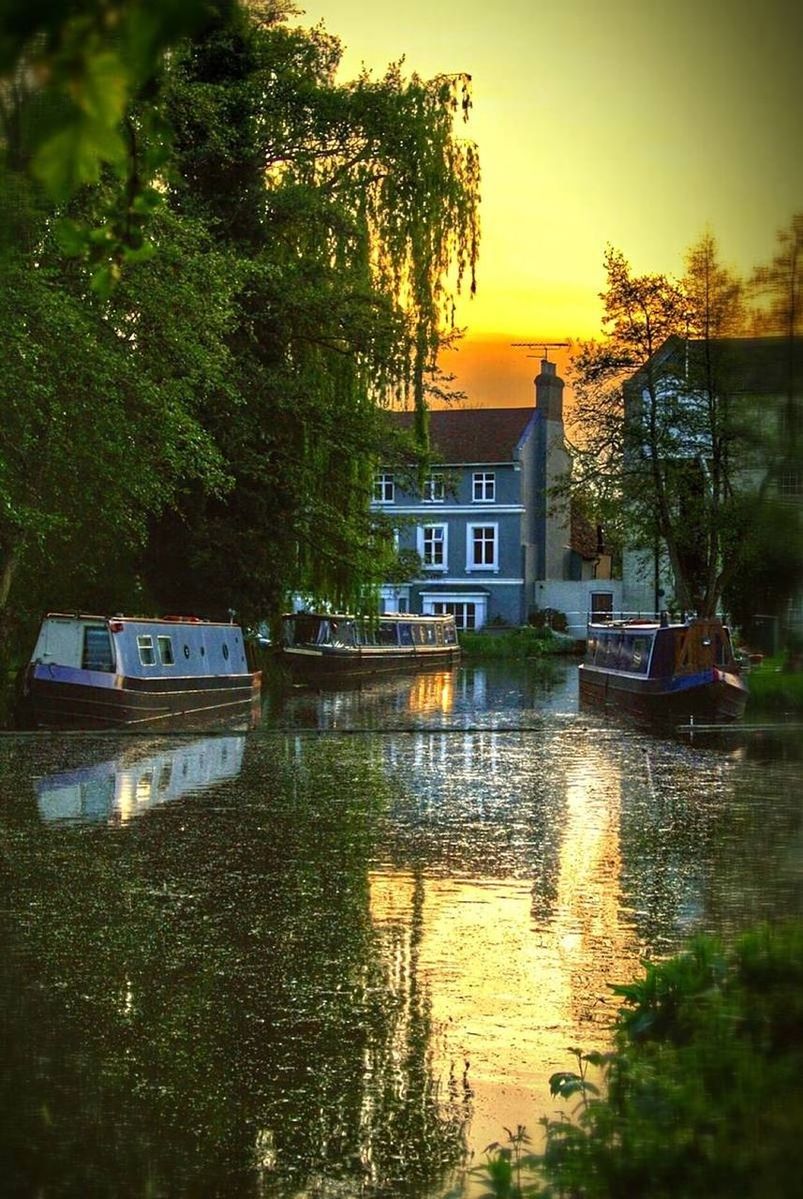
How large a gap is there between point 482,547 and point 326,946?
71.9 meters

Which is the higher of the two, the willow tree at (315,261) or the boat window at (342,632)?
the willow tree at (315,261)

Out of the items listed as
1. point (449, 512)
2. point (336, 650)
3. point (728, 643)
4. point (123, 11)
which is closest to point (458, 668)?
point (336, 650)

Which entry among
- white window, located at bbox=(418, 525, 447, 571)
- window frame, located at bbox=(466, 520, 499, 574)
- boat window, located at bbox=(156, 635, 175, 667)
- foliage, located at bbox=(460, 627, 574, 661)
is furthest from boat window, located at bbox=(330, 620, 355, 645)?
boat window, located at bbox=(156, 635, 175, 667)

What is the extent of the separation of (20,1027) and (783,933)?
339cm

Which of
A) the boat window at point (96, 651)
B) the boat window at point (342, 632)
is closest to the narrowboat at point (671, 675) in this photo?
the boat window at point (96, 651)

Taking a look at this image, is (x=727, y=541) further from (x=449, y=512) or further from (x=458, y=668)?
(x=449, y=512)

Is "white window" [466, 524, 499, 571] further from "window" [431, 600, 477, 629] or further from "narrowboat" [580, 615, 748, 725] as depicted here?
"narrowboat" [580, 615, 748, 725]

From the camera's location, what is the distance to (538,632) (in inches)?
2960

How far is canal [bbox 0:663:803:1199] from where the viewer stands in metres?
6.12

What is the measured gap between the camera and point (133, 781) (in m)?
20.0

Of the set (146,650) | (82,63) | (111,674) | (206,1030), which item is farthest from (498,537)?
(82,63)

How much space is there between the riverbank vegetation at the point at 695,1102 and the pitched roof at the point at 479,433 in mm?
74514

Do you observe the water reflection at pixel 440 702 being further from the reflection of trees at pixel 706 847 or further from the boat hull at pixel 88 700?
the reflection of trees at pixel 706 847

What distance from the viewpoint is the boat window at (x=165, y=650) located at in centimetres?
3275
